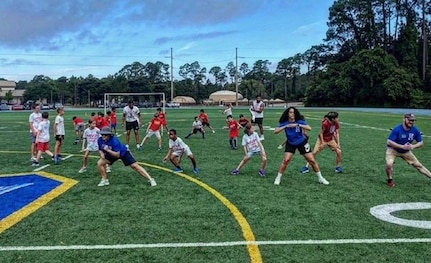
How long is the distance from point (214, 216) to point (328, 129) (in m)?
4.77

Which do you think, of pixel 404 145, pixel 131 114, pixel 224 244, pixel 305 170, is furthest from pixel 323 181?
pixel 131 114

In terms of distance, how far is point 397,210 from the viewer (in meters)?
6.95

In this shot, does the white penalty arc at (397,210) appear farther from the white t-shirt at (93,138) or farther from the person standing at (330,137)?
the white t-shirt at (93,138)

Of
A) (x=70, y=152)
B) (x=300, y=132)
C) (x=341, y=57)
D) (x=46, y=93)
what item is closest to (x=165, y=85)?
(x=46, y=93)

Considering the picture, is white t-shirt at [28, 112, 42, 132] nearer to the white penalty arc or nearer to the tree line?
the white penalty arc

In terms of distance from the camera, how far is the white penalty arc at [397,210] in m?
6.18

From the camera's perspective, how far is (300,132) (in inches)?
352

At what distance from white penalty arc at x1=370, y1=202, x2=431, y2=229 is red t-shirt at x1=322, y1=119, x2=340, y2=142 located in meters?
3.25

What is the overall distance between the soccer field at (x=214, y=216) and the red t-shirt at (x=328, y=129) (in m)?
0.91

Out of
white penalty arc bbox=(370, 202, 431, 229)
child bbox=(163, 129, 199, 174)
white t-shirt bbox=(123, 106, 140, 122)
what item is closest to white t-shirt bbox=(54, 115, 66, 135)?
white t-shirt bbox=(123, 106, 140, 122)

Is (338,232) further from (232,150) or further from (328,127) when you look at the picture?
(232,150)

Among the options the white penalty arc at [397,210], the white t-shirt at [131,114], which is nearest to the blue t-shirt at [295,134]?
the white penalty arc at [397,210]

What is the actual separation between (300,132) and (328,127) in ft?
5.52

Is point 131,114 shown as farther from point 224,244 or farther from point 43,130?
point 224,244
